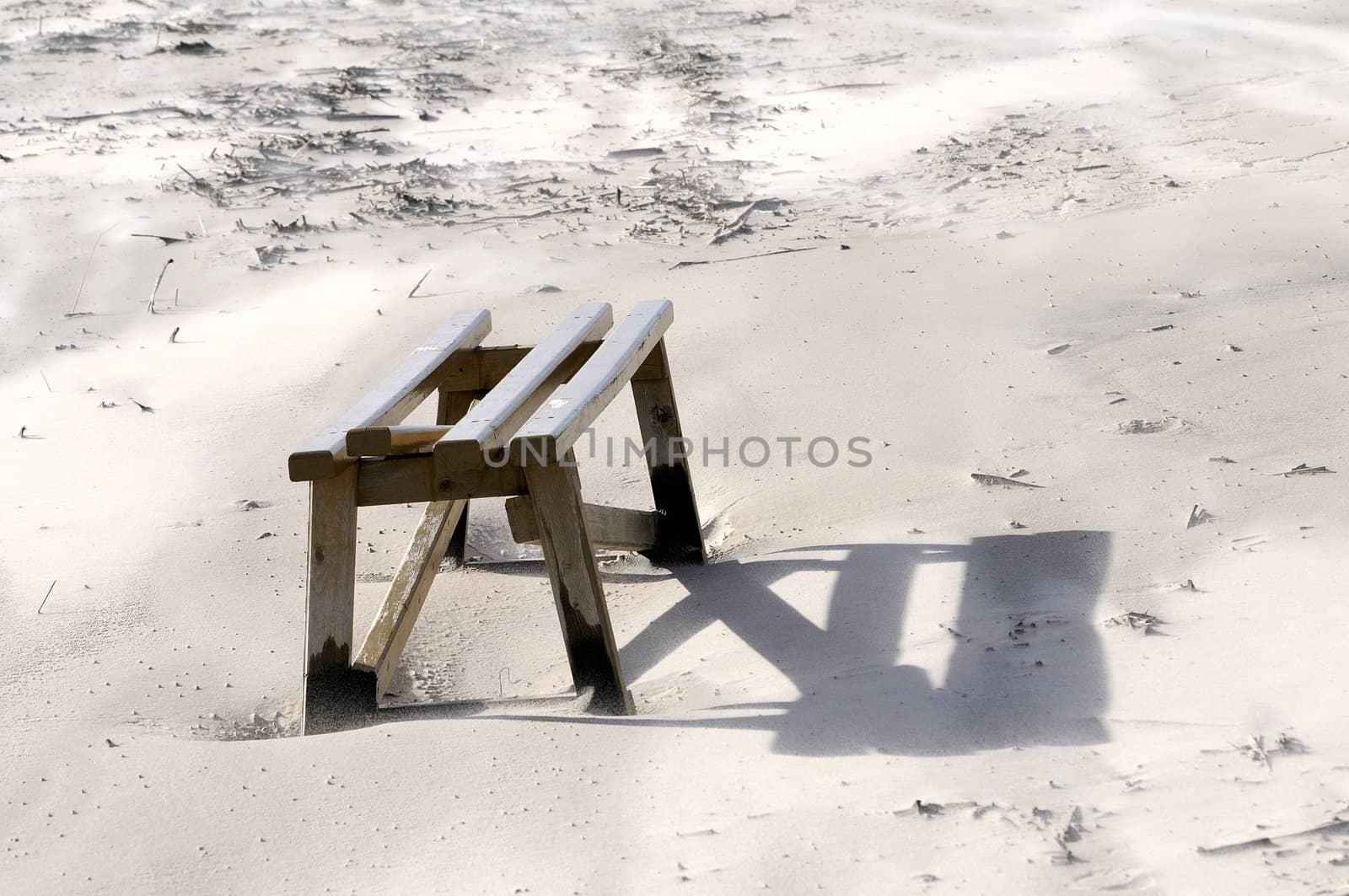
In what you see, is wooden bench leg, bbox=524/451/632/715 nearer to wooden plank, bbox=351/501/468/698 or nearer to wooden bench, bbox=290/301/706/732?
wooden bench, bbox=290/301/706/732

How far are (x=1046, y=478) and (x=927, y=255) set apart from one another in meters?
2.17

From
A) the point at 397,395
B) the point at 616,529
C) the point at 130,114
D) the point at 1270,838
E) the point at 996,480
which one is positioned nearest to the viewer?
the point at 1270,838

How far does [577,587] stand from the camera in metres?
2.87

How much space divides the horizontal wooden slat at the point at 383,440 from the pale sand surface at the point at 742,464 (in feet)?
1.91

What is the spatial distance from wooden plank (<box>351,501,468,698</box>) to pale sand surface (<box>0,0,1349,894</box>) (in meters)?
0.21

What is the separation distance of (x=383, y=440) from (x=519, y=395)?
0.35 meters

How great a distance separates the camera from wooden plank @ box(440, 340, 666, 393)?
11.8 feet

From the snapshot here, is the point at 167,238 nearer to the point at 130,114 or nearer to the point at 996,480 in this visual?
the point at 130,114

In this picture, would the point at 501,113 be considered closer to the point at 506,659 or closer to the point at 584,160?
the point at 584,160

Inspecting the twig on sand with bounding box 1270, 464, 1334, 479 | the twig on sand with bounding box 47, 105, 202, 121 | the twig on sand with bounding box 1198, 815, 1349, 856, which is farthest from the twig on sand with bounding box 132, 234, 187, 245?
the twig on sand with bounding box 1198, 815, 1349, 856

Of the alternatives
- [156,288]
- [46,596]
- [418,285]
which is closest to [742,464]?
[46,596]

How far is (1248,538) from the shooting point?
324 cm

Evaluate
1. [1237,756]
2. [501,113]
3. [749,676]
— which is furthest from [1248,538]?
[501,113]

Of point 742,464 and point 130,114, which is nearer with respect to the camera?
point 742,464
